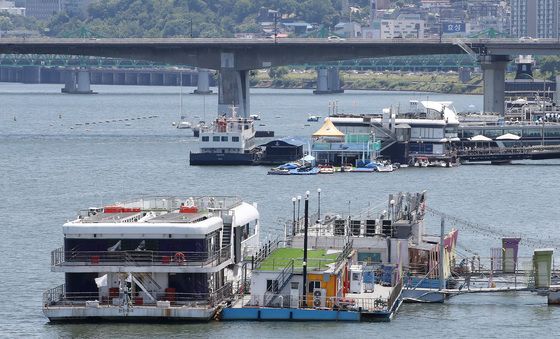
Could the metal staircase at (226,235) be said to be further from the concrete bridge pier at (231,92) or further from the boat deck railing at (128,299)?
the concrete bridge pier at (231,92)

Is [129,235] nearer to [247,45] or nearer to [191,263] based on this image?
[191,263]

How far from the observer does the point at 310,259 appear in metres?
53.7

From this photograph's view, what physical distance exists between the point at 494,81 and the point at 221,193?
206 feet

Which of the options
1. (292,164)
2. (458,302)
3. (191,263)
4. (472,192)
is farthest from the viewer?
(292,164)

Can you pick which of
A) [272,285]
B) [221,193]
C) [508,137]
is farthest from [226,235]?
[508,137]

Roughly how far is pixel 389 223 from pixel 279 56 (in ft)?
337

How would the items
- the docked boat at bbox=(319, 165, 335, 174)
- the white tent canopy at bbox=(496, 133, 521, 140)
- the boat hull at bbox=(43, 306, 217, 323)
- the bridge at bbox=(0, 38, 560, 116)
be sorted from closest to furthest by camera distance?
the boat hull at bbox=(43, 306, 217, 323) < the docked boat at bbox=(319, 165, 335, 174) < the white tent canopy at bbox=(496, 133, 521, 140) < the bridge at bbox=(0, 38, 560, 116)

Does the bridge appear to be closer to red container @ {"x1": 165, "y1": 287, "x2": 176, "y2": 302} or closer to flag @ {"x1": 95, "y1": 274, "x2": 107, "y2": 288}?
red container @ {"x1": 165, "y1": 287, "x2": 176, "y2": 302}

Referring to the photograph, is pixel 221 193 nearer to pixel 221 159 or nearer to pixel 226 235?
pixel 221 159

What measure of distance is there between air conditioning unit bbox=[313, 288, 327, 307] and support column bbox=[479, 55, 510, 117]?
9980 centimetres

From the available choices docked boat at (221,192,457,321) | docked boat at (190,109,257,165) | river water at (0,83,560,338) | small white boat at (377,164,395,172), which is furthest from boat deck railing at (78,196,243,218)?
docked boat at (190,109,257,165)

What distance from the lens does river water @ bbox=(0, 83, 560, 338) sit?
5172 cm

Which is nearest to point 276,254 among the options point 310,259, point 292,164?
point 310,259

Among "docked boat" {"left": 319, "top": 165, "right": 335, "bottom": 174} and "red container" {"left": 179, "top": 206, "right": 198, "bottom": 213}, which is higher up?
"red container" {"left": 179, "top": 206, "right": 198, "bottom": 213}
